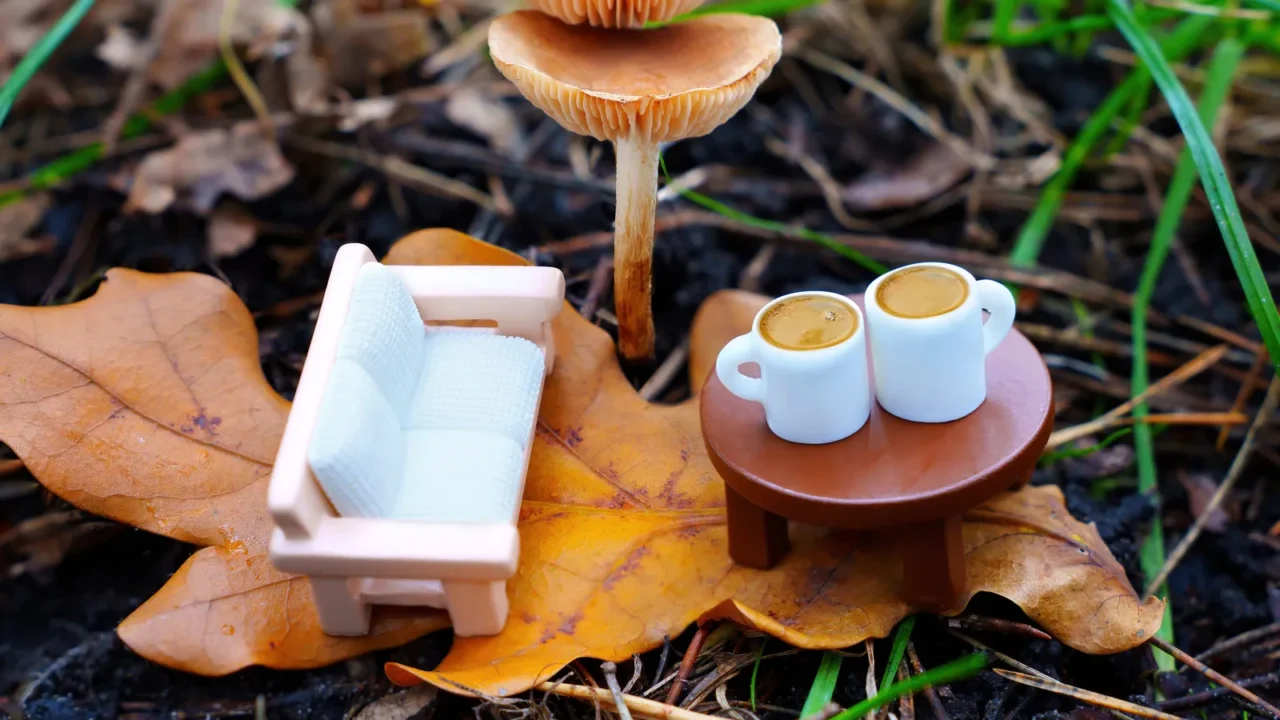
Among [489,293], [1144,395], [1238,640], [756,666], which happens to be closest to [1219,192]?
[1144,395]

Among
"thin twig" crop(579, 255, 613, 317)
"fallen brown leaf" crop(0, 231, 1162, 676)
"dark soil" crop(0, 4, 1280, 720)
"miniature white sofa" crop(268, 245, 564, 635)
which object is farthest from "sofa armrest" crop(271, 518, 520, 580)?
"thin twig" crop(579, 255, 613, 317)

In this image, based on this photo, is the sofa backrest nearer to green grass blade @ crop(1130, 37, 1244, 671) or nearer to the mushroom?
the mushroom

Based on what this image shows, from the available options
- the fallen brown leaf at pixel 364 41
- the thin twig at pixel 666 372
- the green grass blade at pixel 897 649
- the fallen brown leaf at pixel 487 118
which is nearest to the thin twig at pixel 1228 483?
the green grass blade at pixel 897 649

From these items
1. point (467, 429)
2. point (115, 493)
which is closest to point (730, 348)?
point (467, 429)

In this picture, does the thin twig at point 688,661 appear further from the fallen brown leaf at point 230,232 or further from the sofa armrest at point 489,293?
the fallen brown leaf at point 230,232

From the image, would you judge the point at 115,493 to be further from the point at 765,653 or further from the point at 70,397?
the point at 765,653

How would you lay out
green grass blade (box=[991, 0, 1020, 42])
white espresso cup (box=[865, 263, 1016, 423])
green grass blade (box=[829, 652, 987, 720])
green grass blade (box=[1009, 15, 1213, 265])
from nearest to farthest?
green grass blade (box=[829, 652, 987, 720])
white espresso cup (box=[865, 263, 1016, 423])
green grass blade (box=[1009, 15, 1213, 265])
green grass blade (box=[991, 0, 1020, 42])

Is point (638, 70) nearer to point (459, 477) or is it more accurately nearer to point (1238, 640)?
point (459, 477)
